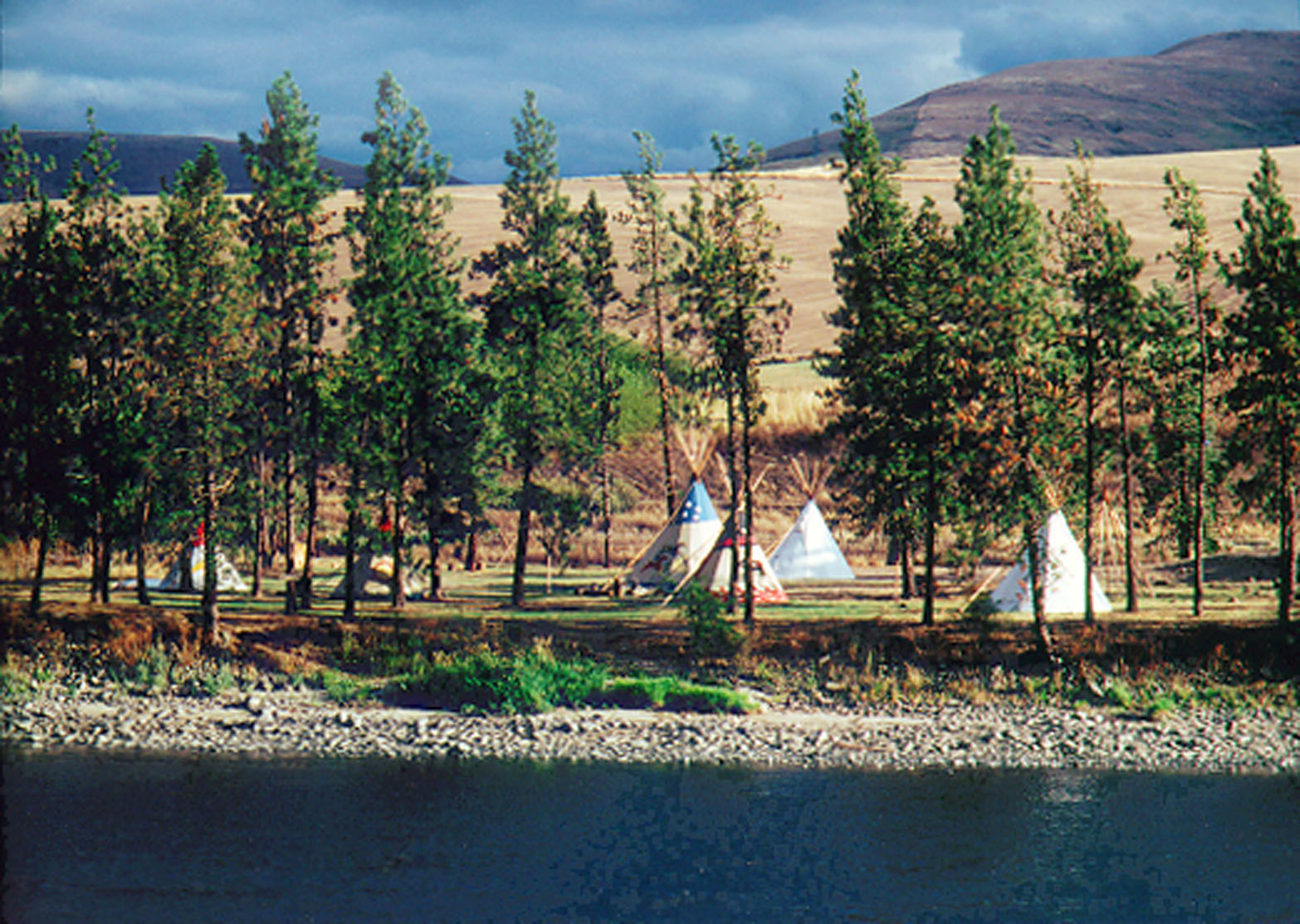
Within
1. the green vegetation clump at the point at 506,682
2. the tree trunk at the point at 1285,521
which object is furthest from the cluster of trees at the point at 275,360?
the tree trunk at the point at 1285,521

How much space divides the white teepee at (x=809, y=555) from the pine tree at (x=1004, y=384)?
1328 cm

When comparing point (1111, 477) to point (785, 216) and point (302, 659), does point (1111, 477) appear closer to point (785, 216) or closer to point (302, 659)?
point (302, 659)

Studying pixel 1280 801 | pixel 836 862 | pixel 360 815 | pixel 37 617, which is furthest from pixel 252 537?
pixel 1280 801

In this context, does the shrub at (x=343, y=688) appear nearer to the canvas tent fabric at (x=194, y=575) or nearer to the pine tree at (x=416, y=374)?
the pine tree at (x=416, y=374)

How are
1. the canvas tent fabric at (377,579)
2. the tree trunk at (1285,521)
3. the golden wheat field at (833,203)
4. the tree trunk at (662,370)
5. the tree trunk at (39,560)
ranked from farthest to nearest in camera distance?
the golden wheat field at (833,203) → the tree trunk at (662,370) → the canvas tent fabric at (377,579) → the tree trunk at (39,560) → the tree trunk at (1285,521)

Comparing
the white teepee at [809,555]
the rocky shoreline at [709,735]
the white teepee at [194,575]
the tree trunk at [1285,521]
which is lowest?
the rocky shoreline at [709,735]

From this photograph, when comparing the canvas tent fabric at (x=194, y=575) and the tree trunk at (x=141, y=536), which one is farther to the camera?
the canvas tent fabric at (x=194, y=575)

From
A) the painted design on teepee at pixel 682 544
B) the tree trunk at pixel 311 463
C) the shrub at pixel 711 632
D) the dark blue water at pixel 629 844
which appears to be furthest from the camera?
the painted design on teepee at pixel 682 544

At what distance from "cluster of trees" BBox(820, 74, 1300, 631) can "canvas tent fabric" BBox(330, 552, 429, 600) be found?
15445 millimetres

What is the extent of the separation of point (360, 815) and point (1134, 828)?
46.1 feet

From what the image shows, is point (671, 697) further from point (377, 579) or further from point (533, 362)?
point (377, 579)

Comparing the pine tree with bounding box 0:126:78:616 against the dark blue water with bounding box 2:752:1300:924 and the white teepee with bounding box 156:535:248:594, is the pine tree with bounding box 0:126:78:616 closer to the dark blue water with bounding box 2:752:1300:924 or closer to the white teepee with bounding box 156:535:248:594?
the white teepee with bounding box 156:535:248:594

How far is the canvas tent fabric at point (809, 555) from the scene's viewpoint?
48719 millimetres

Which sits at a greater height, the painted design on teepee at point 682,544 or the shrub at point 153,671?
the painted design on teepee at point 682,544
